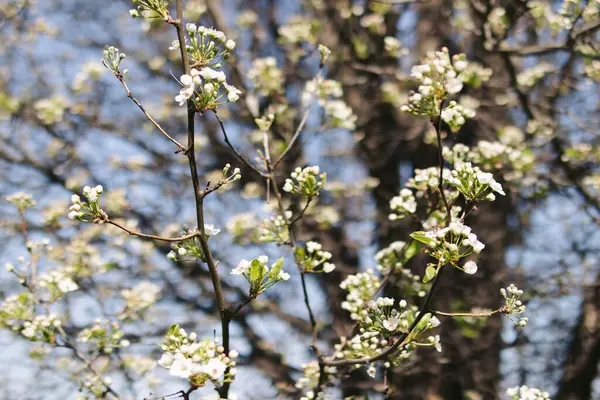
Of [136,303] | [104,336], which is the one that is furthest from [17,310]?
[136,303]

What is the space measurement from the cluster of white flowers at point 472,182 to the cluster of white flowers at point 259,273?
71 centimetres

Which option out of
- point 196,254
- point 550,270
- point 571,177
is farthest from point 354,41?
point 196,254

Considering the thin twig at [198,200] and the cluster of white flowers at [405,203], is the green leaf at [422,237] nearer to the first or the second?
the thin twig at [198,200]

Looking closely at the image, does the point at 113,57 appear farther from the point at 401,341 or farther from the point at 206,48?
the point at 401,341

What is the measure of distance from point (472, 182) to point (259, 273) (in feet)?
2.75

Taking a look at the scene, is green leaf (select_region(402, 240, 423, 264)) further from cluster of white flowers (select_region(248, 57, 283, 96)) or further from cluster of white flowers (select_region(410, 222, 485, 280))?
cluster of white flowers (select_region(248, 57, 283, 96))

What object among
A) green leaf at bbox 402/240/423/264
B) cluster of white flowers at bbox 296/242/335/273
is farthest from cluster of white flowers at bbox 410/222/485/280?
green leaf at bbox 402/240/423/264

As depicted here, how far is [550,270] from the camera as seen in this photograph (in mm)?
6047

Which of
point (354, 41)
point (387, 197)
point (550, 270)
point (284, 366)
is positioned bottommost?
point (284, 366)

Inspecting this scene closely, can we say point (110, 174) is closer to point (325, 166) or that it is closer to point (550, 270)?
point (325, 166)

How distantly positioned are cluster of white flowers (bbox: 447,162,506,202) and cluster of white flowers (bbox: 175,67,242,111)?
86 cm

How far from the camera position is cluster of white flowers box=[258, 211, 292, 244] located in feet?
9.07

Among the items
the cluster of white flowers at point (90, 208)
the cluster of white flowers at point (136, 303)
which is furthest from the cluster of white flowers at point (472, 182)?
the cluster of white flowers at point (136, 303)

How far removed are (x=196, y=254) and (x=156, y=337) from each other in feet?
12.4
